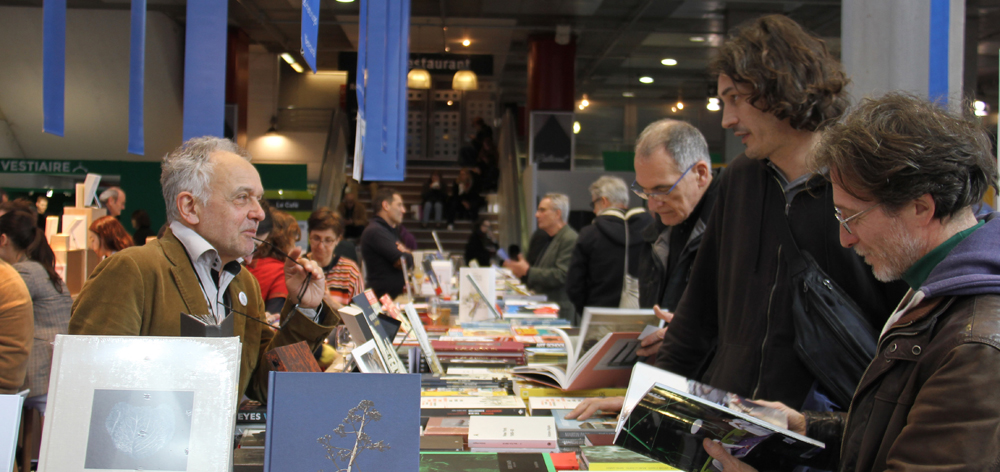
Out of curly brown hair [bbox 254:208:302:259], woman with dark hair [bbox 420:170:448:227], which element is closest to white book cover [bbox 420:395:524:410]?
curly brown hair [bbox 254:208:302:259]

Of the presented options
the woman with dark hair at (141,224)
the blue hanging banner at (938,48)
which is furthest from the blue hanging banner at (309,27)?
the woman with dark hair at (141,224)

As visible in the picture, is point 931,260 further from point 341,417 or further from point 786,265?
point 341,417

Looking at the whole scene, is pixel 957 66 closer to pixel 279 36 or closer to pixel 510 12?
pixel 510 12

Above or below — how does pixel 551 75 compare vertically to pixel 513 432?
above

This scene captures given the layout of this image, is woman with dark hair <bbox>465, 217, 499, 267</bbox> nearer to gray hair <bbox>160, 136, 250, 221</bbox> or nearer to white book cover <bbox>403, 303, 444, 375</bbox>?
white book cover <bbox>403, 303, 444, 375</bbox>

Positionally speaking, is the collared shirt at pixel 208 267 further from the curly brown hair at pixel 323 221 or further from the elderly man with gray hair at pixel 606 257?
the curly brown hair at pixel 323 221

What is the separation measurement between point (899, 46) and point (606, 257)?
1.94m

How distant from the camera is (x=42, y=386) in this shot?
3.36 meters

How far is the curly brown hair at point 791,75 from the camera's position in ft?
5.31

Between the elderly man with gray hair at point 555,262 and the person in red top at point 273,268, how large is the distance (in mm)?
1895

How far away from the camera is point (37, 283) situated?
11.0ft

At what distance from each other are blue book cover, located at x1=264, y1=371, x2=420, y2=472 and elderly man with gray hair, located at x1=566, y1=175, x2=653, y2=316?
295 centimetres

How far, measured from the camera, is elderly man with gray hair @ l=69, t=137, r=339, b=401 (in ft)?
4.82

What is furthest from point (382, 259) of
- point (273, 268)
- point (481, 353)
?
point (481, 353)
